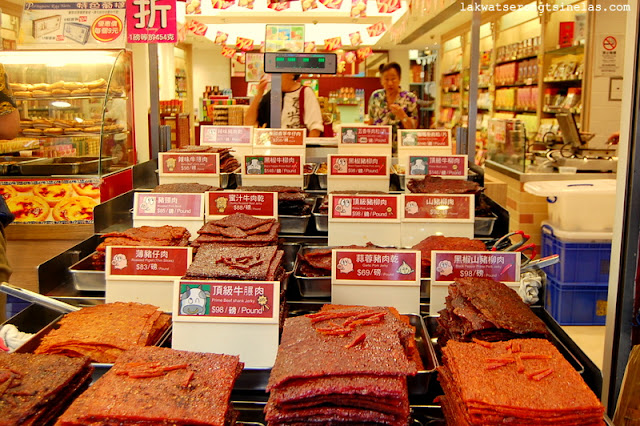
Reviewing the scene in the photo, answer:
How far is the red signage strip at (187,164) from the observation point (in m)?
3.62

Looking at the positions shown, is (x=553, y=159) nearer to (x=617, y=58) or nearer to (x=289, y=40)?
(x=617, y=58)

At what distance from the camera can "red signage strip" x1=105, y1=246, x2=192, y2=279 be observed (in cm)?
229

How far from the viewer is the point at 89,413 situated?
1326 mm

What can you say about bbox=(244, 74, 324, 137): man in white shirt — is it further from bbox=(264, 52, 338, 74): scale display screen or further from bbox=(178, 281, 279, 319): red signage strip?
bbox=(178, 281, 279, 319): red signage strip

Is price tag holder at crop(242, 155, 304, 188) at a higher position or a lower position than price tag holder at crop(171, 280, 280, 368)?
higher

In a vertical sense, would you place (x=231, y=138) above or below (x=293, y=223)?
above

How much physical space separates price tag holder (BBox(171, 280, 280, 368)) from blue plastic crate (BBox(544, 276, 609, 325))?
3424mm

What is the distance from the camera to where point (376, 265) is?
2270mm

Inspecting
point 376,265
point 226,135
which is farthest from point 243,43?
point 376,265

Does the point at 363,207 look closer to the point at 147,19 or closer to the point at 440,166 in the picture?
the point at 440,166

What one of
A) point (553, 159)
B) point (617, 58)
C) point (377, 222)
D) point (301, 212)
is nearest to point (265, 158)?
point (301, 212)

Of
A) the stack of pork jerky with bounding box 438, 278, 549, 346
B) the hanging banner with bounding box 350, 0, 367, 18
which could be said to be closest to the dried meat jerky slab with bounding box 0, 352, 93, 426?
the stack of pork jerky with bounding box 438, 278, 549, 346

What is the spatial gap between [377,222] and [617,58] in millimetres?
5676

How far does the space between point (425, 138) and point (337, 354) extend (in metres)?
2.95
